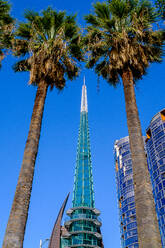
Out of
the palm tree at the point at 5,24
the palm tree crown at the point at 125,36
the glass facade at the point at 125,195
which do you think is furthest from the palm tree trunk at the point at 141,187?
the glass facade at the point at 125,195

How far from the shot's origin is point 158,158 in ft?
254

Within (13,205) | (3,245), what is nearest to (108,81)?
(13,205)

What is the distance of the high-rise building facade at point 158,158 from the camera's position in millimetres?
70250

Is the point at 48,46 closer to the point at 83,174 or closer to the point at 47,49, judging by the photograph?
the point at 47,49

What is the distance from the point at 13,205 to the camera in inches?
400

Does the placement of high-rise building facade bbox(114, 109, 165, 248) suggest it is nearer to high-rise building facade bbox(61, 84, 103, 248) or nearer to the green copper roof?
high-rise building facade bbox(61, 84, 103, 248)

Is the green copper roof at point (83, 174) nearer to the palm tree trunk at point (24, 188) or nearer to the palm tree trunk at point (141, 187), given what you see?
the palm tree trunk at point (24, 188)

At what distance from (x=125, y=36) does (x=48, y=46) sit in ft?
13.4

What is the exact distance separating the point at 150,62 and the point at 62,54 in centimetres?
478

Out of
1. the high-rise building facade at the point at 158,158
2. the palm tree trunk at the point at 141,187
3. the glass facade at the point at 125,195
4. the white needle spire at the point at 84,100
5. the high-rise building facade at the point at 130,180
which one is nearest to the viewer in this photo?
the palm tree trunk at the point at 141,187

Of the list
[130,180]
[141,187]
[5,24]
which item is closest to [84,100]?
[130,180]

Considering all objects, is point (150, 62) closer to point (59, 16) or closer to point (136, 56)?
point (136, 56)

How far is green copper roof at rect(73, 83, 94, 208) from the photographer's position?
7907 centimetres

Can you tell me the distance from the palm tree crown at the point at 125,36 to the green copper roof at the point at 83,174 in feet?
214
